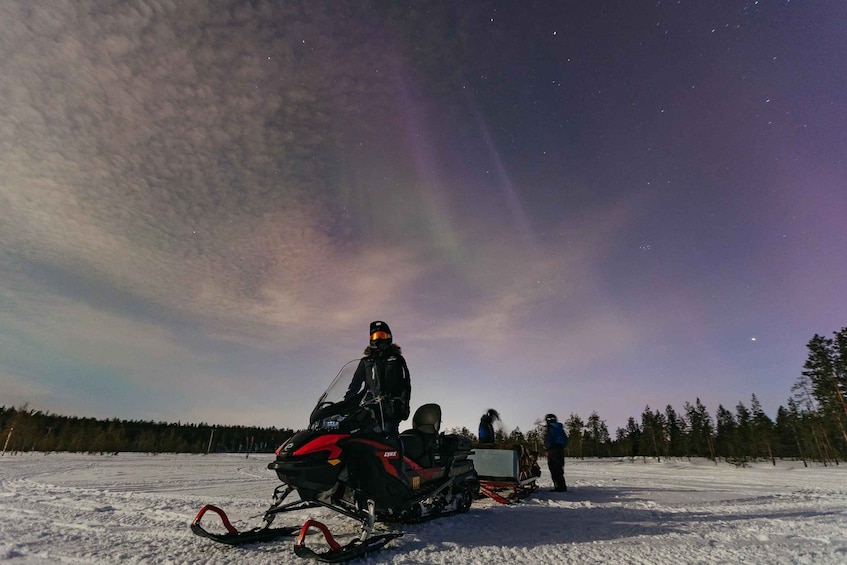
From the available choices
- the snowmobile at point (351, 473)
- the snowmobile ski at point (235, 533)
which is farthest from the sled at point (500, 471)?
the snowmobile ski at point (235, 533)

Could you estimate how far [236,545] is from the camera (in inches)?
159

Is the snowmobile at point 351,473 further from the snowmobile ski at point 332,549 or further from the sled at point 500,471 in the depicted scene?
the sled at point 500,471

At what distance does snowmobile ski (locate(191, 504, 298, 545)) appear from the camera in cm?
398

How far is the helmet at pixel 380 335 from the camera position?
5.68 metres

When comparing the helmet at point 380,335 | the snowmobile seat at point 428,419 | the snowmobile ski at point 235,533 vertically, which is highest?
the helmet at point 380,335

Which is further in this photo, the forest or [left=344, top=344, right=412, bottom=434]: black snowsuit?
the forest

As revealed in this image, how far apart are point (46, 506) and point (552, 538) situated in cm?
749

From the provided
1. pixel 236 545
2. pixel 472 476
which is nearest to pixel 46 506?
pixel 236 545

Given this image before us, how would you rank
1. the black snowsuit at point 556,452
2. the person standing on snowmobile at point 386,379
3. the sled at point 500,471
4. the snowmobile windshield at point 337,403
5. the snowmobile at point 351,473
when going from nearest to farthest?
the snowmobile at point 351,473, the snowmobile windshield at point 337,403, the person standing on snowmobile at point 386,379, the sled at point 500,471, the black snowsuit at point 556,452

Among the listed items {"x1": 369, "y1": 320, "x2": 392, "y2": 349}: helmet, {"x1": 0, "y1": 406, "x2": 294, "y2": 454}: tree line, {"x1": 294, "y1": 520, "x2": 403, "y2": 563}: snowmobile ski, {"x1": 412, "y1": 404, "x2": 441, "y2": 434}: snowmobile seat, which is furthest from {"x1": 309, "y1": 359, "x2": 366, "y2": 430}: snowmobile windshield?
{"x1": 0, "y1": 406, "x2": 294, "y2": 454}: tree line

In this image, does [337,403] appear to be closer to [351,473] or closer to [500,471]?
[351,473]

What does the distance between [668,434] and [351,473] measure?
88.6 metres

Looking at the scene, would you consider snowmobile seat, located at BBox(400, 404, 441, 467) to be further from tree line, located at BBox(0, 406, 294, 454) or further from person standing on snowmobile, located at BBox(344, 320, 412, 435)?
tree line, located at BBox(0, 406, 294, 454)

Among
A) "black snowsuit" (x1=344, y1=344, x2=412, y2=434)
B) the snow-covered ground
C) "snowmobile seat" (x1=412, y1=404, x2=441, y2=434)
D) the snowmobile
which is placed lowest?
the snow-covered ground
